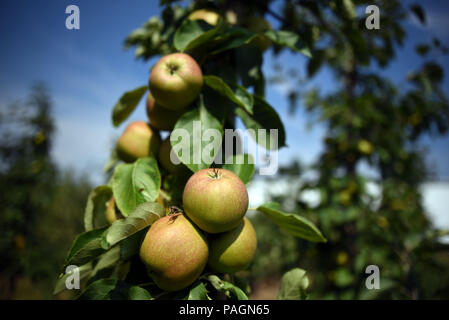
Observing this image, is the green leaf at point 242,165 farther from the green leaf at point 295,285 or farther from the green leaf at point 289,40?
the green leaf at point 289,40

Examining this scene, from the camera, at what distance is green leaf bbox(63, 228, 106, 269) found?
77 centimetres

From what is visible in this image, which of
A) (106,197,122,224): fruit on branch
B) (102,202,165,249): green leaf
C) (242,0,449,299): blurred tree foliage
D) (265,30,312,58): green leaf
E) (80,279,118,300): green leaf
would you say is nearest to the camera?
(102,202,165,249): green leaf

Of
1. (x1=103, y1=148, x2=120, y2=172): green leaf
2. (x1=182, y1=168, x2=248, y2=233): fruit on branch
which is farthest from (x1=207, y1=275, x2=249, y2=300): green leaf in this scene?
(x1=103, y1=148, x2=120, y2=172): green leaf

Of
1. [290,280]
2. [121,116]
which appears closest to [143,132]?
[121,116]

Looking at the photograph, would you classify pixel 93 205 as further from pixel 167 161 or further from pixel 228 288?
pixel 228 288

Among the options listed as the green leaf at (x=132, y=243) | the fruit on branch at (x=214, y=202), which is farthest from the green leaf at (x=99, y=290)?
the fruit on branch at (x=214, y=202)

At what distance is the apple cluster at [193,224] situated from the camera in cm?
74

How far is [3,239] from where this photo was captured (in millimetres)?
3924

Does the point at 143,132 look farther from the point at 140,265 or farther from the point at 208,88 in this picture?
the point at 140,265

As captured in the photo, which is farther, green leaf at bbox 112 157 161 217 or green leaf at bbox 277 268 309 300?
green leaf at bbox 277 268 309 300

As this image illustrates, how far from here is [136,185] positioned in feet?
2.81

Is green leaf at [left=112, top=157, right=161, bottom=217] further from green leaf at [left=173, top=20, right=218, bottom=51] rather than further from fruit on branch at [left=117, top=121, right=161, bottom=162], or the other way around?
green leaf at [left=173, top=20, right=218, bottom=51]

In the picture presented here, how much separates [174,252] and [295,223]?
0.42 m

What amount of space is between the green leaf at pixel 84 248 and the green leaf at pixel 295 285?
2.09ft
